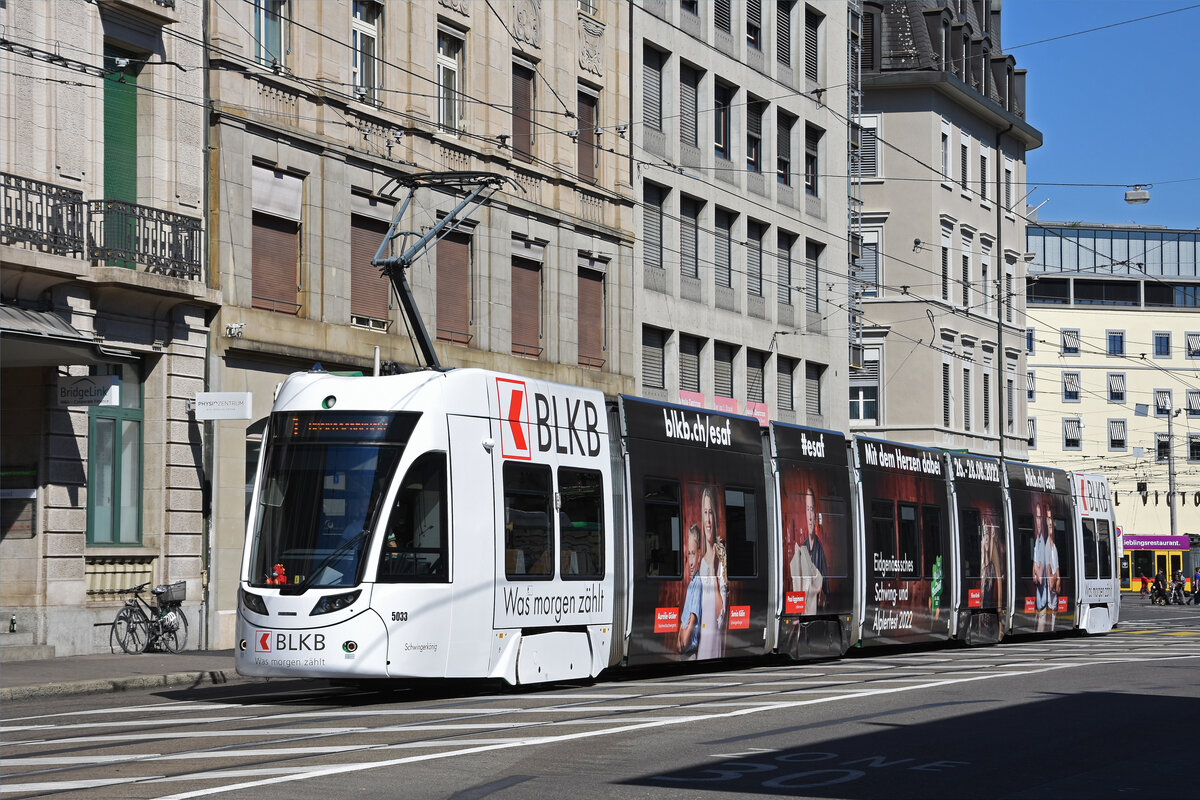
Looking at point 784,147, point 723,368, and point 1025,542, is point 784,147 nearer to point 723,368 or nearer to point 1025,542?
point 723,368

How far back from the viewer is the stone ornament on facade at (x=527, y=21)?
34206 mm

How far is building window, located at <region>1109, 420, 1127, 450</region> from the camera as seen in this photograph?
9700 cm

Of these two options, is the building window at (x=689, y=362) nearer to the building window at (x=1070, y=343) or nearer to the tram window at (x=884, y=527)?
the tram window at (x=884, y=527)

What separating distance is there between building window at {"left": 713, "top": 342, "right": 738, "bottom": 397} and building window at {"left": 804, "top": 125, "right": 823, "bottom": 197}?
20.3 feet

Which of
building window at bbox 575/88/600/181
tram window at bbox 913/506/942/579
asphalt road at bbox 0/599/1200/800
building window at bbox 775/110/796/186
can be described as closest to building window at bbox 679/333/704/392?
building window at bbox 575/88/600/181

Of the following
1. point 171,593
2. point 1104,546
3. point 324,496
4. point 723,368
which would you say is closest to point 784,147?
point 723,368

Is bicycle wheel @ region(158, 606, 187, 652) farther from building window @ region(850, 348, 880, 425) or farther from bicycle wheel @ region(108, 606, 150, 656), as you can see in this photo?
building window @ region(850, 348, 880, 425)

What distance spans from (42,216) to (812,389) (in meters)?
27.5

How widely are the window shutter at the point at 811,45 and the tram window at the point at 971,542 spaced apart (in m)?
20.2

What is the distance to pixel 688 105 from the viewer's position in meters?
40.9

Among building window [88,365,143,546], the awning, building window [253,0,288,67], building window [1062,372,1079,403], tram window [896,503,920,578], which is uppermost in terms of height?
building window [253,0,288,67]

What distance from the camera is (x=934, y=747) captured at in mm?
12453

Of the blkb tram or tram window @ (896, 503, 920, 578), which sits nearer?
the blkb tram

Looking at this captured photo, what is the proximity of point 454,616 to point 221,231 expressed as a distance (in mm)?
12063
